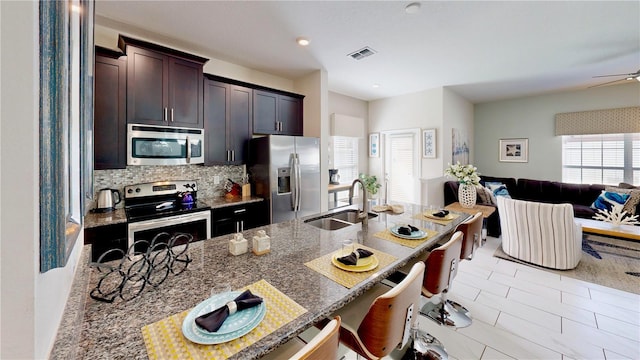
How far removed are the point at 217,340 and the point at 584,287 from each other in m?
3.80

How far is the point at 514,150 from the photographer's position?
5980mm

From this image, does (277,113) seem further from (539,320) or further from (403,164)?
(539,320)

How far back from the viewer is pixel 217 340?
734 mm

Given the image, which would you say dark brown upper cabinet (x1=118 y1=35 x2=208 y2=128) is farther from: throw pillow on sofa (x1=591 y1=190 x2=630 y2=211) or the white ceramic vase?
throw pillow on sofa (x1=591 y1=190 x2=630 y2=211)

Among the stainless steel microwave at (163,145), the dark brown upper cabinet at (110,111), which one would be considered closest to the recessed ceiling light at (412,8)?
the stainless steel microwave at (163,145)

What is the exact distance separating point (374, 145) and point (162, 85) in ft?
14.9

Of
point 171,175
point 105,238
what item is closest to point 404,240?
point 105,238

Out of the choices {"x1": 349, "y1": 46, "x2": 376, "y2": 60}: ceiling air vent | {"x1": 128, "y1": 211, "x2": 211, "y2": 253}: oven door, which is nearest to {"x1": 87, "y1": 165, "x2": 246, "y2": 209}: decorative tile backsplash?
{"x1": 128, "y1": 211, "x2": 211, "y2": 253}: oven door

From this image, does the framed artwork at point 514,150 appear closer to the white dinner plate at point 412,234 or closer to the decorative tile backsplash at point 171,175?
the white dinner plate at point 412,234

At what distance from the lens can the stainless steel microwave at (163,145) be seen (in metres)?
2.55

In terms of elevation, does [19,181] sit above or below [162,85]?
below

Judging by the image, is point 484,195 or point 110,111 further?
point 484,195

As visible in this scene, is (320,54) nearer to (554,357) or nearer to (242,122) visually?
(242,122)

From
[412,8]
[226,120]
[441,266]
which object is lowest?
[441,266]
